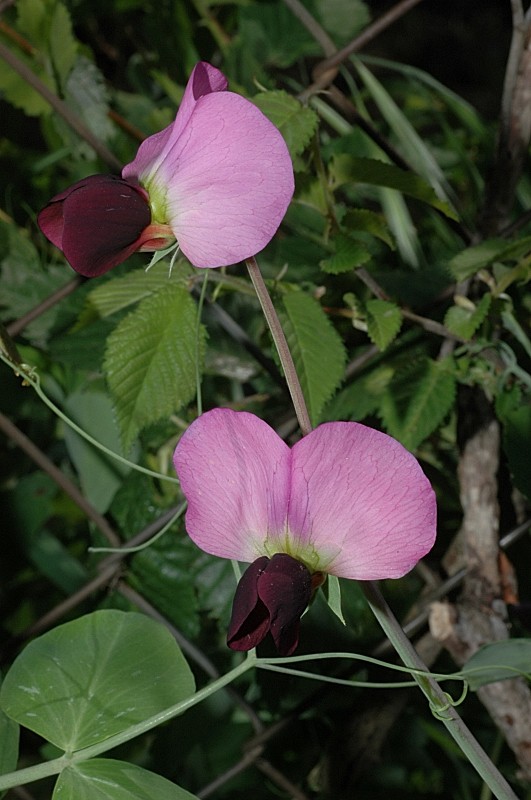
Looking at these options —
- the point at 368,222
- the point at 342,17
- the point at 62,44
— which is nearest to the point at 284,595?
the point at 368,222

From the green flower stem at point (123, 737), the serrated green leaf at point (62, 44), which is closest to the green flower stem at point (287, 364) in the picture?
the green flower stem at point (123, 737)

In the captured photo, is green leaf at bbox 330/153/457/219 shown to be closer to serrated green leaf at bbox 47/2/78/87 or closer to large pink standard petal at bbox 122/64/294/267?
large pink standard petal at bbox 122/64/294/267

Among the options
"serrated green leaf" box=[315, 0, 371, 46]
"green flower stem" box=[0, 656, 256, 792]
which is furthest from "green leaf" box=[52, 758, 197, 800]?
"serrated green leaf" box=[315, 0, 371, 46]

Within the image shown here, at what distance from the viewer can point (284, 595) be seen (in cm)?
37

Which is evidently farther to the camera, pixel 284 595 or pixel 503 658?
pixel 503 658

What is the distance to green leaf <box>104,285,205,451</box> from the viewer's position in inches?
22.8

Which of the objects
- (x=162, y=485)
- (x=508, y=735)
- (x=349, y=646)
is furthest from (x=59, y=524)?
(x=508, y=735)

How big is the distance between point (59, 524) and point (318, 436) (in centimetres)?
78

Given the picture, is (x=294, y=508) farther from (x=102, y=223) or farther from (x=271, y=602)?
(x=102, y=223)

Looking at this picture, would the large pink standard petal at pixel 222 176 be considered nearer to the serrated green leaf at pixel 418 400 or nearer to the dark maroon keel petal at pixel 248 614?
the dark maroon keel petal at pixel 248 614

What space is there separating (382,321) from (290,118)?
0.16 m

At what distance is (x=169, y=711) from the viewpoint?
15.9 inches

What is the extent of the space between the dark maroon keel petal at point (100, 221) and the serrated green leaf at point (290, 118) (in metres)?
0.15

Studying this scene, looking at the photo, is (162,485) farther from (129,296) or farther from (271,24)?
(271,24)
